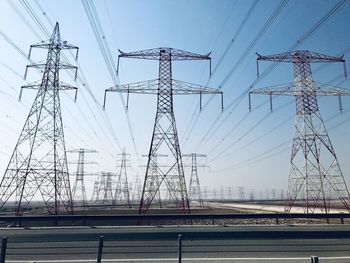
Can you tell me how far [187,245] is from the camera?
1360 centimetres

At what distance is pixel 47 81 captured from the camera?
1299 inches

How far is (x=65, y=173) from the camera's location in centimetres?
3183

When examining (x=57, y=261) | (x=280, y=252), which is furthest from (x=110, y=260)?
(x=280, y=252)

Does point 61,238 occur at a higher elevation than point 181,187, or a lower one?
lower

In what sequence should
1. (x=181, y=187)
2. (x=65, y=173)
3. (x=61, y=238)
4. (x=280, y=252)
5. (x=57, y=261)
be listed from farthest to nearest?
(x=65, y=173) < (x=181, y=187) < (x=61, y=238) < (x=280, y=252) < (x=57, y=261)

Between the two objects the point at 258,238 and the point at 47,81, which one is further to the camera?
the point at 47,81

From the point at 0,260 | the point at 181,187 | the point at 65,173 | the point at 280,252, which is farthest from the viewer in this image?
the point at 65,173

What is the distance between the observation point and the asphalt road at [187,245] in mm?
11469

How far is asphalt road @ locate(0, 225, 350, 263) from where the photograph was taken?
452 inches

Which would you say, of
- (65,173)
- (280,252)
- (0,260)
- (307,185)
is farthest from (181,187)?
(0,260)

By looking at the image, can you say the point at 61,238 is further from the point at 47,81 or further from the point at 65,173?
the point at 47,81

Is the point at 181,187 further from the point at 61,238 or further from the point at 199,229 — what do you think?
the point at 61,238

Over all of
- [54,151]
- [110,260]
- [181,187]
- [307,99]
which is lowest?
[110,260]

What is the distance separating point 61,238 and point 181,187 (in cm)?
A: 1555
